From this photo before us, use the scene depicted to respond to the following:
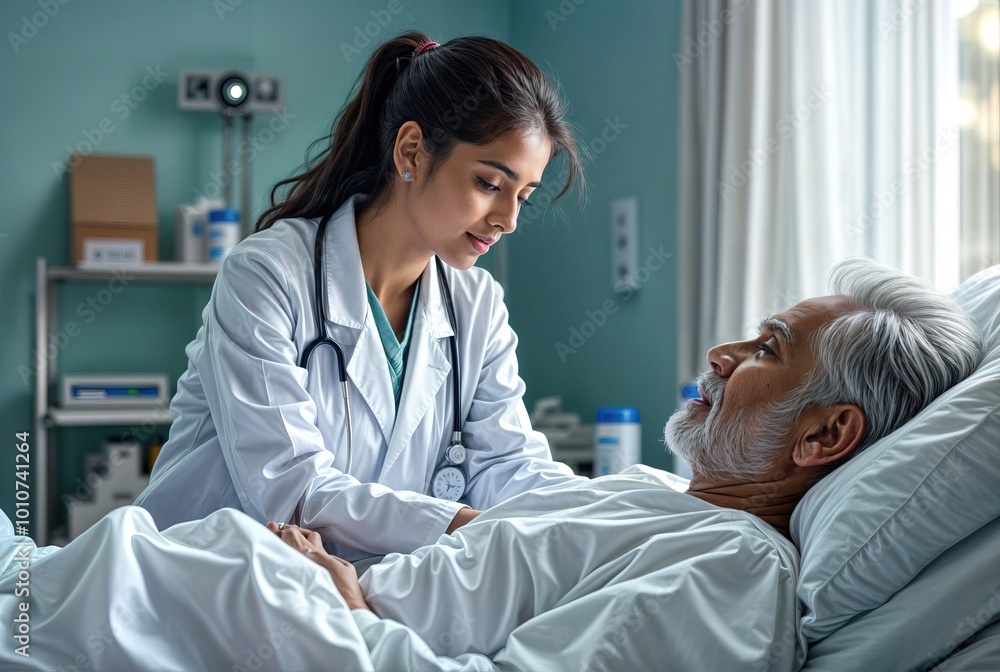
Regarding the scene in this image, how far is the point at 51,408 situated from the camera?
3.44 metres

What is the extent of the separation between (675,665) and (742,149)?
6.41ft

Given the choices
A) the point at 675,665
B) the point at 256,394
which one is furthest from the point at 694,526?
the point at 256,394

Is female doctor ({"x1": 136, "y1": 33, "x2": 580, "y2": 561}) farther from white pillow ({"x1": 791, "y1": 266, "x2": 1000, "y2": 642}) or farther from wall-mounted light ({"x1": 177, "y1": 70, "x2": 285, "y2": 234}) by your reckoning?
wall-mounted light ({"x1": 177, "y1": 70, "x2": 285, "y2": 234})

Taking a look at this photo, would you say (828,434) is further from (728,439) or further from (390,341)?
(390,341)

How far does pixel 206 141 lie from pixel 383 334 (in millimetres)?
2420

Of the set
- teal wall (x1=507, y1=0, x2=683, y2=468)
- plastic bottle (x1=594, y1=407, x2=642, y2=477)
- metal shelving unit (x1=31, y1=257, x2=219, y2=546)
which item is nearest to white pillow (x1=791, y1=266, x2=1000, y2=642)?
plastic bottle (x1=594, y1=407, x2=642, y2=477)

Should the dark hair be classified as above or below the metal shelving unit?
above

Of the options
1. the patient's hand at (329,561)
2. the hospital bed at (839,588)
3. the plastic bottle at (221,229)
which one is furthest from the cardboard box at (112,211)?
the hospital bed at (839,588)

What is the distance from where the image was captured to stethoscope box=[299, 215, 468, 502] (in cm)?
159

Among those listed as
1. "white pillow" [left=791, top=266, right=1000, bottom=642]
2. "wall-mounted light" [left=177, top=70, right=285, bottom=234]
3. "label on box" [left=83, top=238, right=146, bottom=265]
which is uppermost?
"wall-mounted light" [left=177, top=70, right=285, bottom=234]

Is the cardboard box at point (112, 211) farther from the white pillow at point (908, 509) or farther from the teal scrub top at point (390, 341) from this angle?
the white pillow at point (908, 509)

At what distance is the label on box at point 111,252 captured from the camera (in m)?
3.33

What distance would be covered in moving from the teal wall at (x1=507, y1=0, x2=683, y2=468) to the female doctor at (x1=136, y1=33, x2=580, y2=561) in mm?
1378

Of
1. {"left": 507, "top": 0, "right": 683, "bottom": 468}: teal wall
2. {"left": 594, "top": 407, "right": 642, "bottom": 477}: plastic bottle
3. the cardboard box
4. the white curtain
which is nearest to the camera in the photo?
the white curtain
